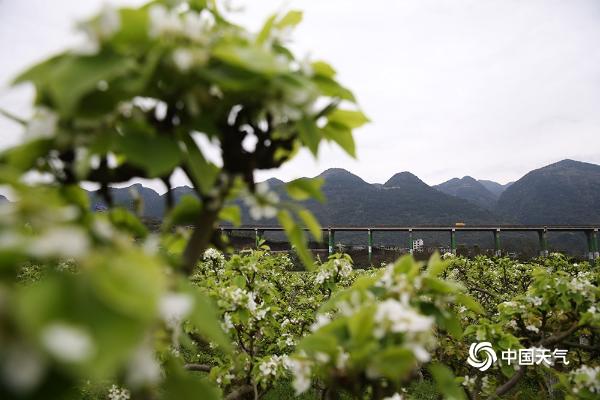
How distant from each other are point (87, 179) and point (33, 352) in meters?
0.57

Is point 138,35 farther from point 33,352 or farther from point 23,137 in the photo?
point 33,352

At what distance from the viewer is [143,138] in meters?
0.79

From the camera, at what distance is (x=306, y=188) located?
1.04 meters

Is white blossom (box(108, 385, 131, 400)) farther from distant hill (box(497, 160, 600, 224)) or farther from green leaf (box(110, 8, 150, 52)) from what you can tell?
distant hill (box(497, 160, 600, 224))

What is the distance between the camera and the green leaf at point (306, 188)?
1005mm

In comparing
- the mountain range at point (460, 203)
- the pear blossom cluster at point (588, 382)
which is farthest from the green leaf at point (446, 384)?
the mountain range at point (460, 203)

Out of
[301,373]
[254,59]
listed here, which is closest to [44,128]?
[254,59]

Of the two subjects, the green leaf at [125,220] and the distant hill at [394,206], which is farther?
the distant hill at [394,206]

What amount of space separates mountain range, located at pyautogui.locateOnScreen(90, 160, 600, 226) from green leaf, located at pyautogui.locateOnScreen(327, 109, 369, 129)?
12151cm

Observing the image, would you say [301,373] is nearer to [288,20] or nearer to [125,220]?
[125,220]

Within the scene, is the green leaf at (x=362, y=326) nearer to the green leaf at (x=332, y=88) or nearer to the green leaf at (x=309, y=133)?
the green leaf at (x=309, y=133)

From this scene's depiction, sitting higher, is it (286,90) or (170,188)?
(286,90)

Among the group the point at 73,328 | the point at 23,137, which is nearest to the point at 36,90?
the point at 23,137

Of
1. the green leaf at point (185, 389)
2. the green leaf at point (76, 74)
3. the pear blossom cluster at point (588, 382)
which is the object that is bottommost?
the pear blossom cluster at point (588, 382)
